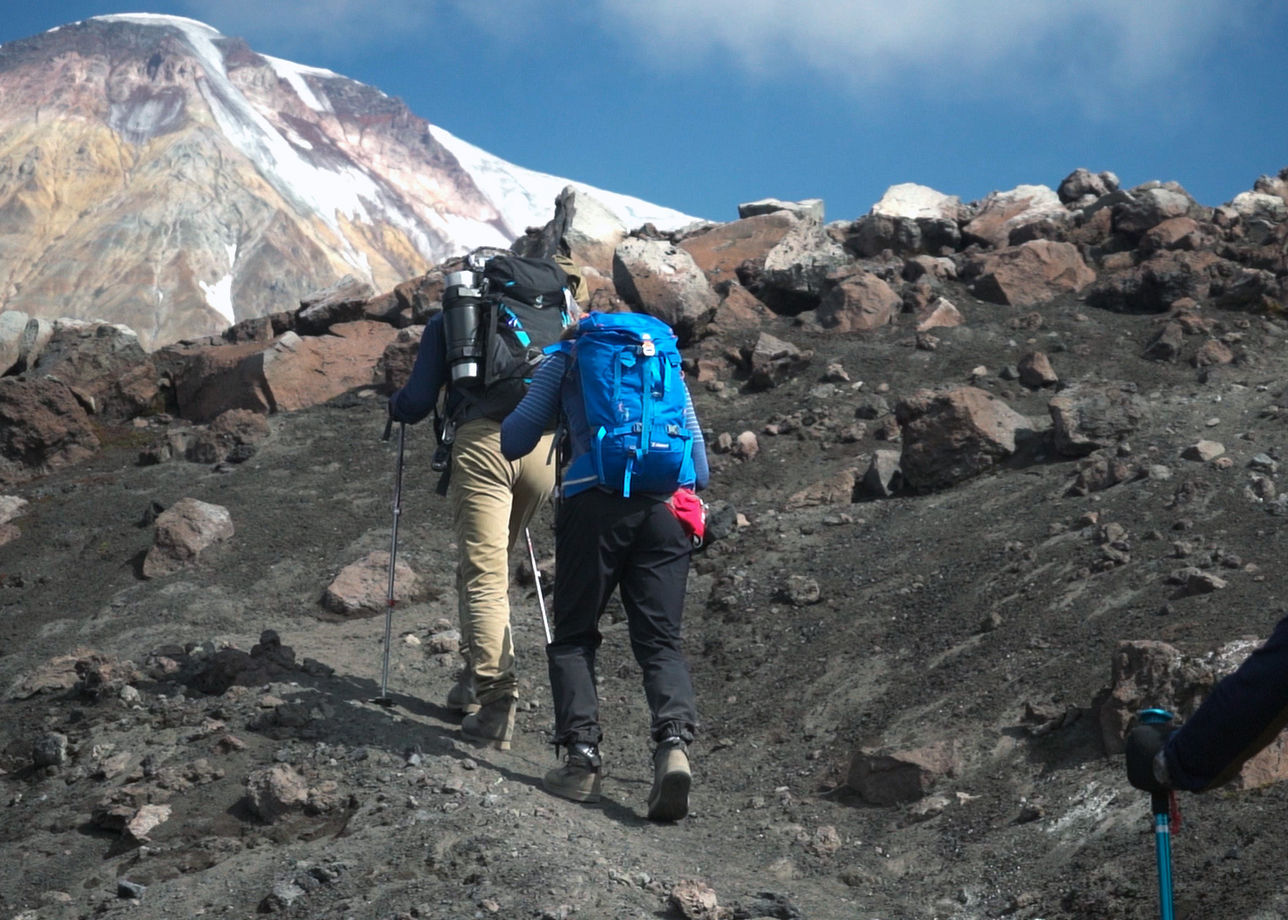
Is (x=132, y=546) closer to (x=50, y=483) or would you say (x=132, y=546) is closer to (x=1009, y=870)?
(x=50, y=483)

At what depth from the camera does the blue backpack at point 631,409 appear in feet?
18.0

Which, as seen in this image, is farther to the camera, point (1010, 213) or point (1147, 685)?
point (1010, 213)

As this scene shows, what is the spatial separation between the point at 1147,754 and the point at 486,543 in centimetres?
374

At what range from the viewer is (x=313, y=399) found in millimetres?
14242

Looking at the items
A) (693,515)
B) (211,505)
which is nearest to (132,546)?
(211,505)

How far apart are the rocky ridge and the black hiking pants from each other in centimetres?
48

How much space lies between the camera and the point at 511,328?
21.8ft

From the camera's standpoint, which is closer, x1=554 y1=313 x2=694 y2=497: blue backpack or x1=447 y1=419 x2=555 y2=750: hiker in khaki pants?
x1=554 y1=313 x2=694 y2=497: blue backpack

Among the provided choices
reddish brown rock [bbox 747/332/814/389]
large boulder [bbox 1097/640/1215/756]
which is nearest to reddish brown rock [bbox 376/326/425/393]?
reddish brown rock [bbox 747/332/814/389]

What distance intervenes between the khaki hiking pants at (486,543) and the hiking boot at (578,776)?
2.55 ft

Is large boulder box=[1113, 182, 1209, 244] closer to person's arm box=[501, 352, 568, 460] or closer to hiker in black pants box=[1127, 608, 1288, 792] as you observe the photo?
person's arm box=[501, 352, 568, 460]

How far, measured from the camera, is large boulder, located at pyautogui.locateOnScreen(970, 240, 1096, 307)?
14641 mm

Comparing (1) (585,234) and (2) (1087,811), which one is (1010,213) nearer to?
(1) (585,234)

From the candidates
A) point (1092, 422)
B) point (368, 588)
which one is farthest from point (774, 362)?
point (368, 588)
